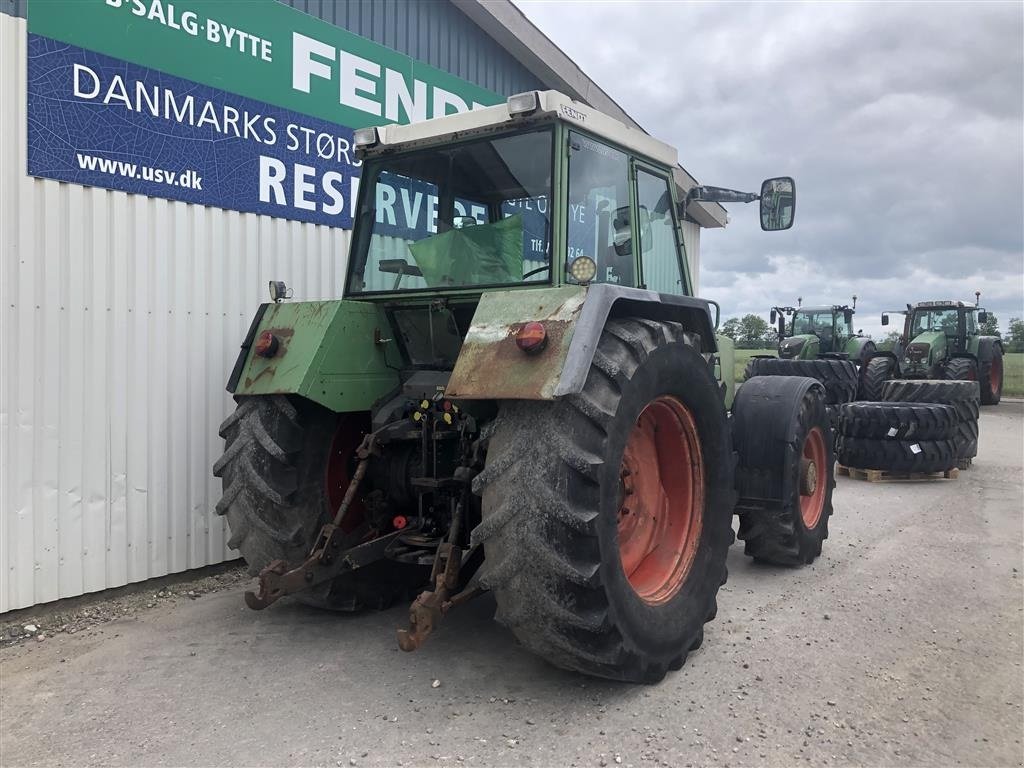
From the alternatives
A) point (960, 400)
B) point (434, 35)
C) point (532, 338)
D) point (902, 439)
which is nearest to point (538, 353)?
point (532, 338)

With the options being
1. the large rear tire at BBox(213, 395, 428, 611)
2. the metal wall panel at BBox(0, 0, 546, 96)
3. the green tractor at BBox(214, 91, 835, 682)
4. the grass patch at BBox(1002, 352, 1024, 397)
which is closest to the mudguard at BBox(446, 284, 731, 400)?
the green tractor at BBox(214, 91, 835, 682)

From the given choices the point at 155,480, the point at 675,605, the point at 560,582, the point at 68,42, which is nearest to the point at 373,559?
the point at 560,582

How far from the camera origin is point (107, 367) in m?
4.93

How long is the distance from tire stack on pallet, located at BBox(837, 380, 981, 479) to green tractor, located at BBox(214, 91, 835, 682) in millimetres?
5760

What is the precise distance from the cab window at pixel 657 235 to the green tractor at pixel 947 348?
48.7 ft

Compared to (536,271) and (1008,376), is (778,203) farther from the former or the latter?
(1008,376)

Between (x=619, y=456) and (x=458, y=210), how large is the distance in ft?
6.40

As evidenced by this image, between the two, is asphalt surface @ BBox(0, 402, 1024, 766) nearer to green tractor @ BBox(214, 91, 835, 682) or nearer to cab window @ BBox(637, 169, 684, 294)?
green tractor @ BBox(214, 91, 835, 682)

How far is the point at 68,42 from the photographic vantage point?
4676 millimetres

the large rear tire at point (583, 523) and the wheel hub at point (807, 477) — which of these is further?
the wheel hub at point (807, 477)

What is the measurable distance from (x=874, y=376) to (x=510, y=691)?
15836 mm

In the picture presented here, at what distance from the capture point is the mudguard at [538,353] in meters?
3.23

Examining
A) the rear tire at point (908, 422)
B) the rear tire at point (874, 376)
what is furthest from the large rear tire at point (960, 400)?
the rear tire at point (874, 376)

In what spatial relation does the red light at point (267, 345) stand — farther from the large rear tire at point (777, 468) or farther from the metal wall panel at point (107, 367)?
the large rear tire at point (777, 468)
